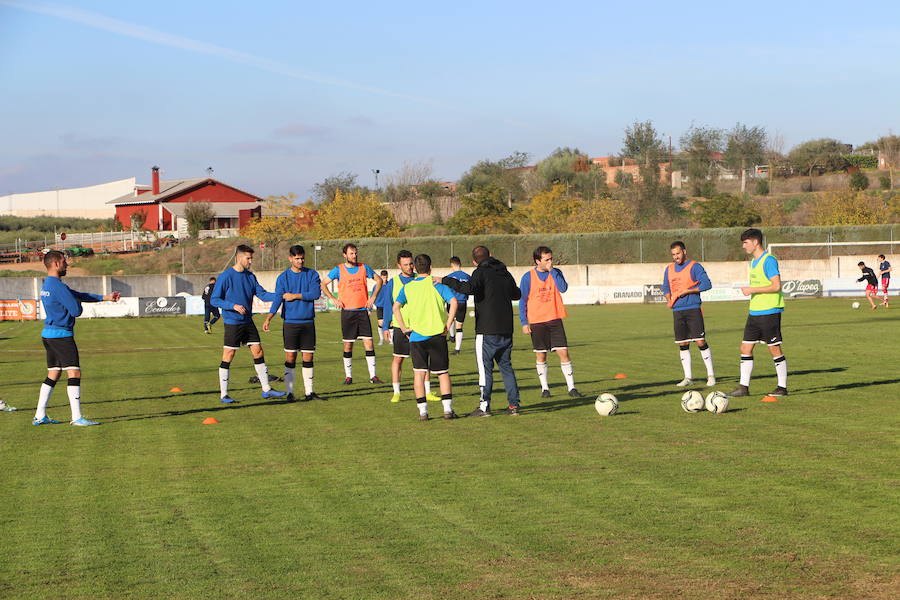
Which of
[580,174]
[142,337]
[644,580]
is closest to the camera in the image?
[644,580]

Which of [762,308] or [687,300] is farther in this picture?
[687,300]

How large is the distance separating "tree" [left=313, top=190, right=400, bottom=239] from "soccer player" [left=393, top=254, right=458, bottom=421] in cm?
6558

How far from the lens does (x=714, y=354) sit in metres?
22.3

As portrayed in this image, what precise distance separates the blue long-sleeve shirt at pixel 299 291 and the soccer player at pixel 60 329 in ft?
9.22

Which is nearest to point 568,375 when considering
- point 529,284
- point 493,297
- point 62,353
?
point 529,284

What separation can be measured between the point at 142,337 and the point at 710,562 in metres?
31.8

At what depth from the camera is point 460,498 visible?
8.32 metres

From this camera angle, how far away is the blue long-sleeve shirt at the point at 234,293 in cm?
1473

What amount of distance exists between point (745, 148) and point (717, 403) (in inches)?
4777

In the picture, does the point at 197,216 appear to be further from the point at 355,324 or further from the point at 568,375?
the point at 568,375

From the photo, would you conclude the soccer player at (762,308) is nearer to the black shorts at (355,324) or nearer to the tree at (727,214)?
the black shorts at (355,324)

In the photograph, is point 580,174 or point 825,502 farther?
point 580,174

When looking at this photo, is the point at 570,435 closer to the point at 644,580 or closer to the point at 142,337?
the point at 644,580

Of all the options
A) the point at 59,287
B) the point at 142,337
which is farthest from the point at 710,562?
the point at 142,337
